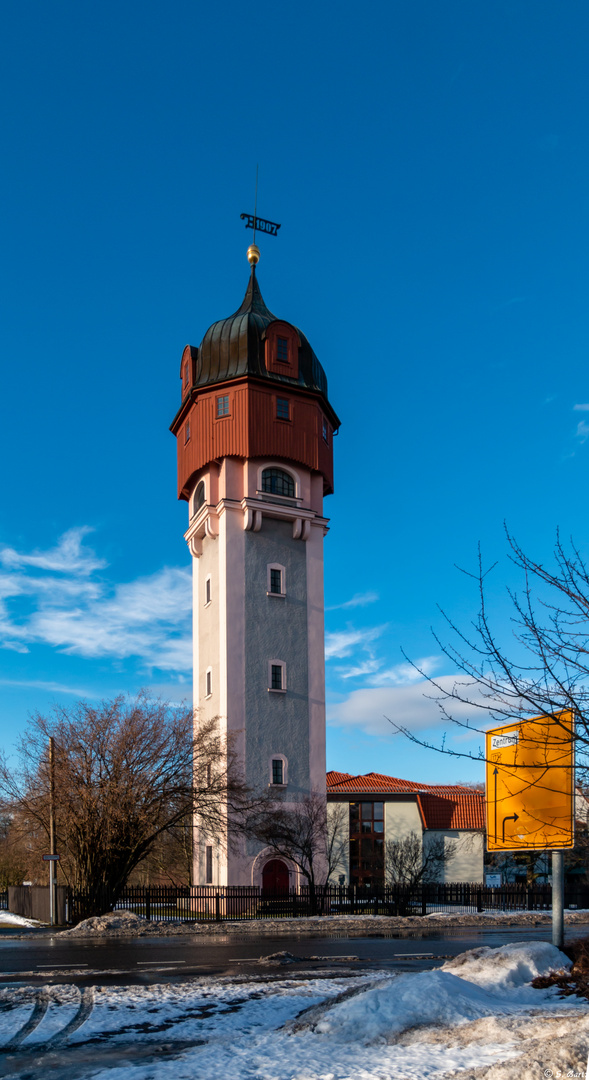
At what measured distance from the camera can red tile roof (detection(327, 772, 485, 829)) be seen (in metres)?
65.8

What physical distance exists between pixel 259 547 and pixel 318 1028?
3698 centimetres

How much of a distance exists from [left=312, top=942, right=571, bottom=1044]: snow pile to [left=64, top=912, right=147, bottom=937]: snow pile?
Result: 16.8 metres

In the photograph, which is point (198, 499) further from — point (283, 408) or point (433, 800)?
point (433, 800)

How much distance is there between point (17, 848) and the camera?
33.7 metres

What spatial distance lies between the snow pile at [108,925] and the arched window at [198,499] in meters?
24.6

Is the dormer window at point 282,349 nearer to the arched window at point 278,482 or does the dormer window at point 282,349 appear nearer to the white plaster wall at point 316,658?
the arched window at point 278,482

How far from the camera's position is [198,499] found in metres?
48.2

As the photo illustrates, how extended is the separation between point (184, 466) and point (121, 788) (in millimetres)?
22532

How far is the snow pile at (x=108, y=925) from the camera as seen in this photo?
24.7 m

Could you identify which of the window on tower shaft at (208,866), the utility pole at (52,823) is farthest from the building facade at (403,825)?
the utility pole at (52,823)

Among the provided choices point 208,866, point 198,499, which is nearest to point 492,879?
point 208,866

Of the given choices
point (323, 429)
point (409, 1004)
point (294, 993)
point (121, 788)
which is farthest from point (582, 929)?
point (323, 429)

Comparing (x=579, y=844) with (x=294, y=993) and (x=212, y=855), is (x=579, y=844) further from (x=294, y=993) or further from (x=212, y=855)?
(x=212, y=855)

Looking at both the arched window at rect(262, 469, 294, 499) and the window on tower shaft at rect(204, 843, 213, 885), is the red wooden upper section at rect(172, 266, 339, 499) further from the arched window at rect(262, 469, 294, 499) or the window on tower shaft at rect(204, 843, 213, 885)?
the window on tower shaft at rect(204, 843, 213, 885)
